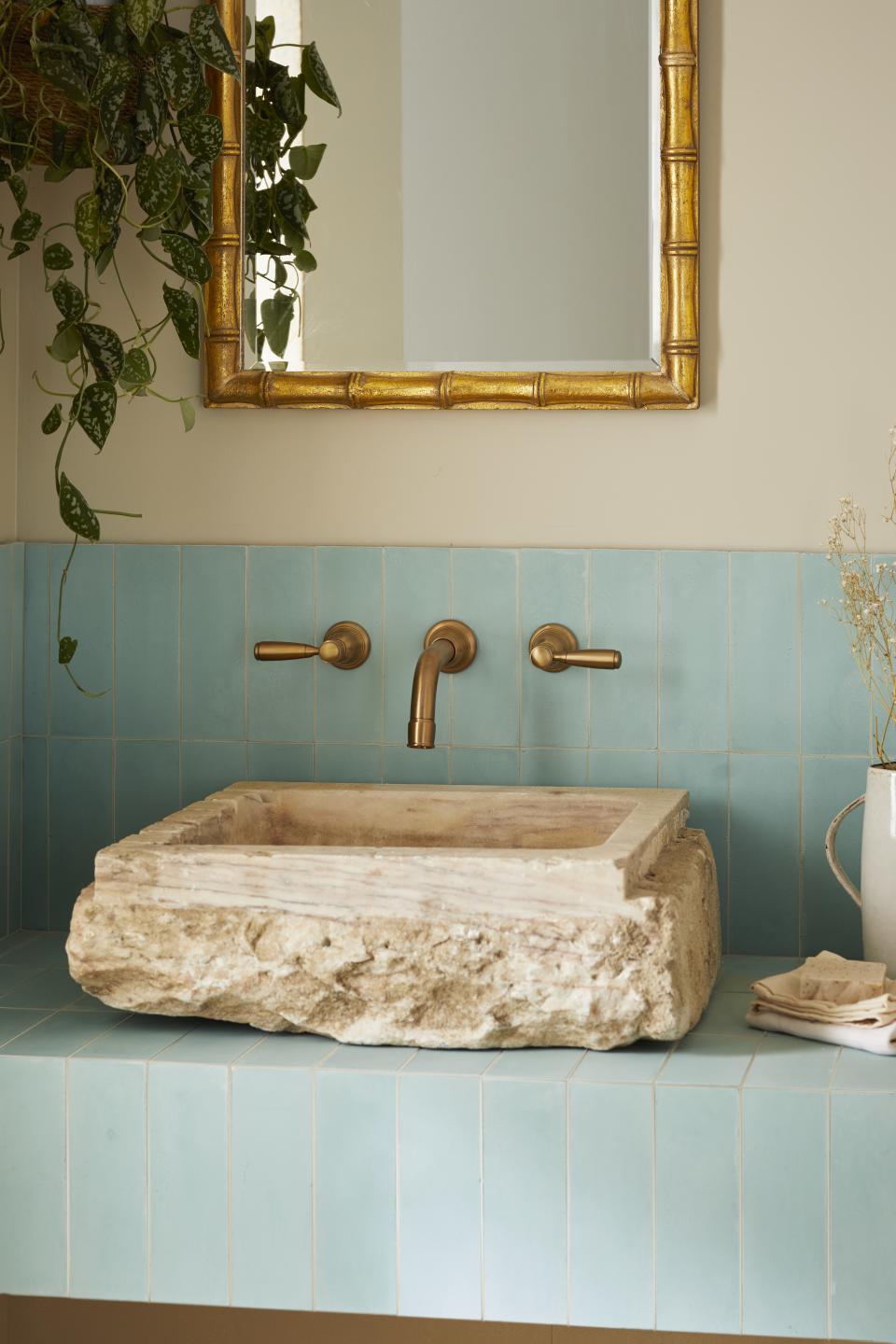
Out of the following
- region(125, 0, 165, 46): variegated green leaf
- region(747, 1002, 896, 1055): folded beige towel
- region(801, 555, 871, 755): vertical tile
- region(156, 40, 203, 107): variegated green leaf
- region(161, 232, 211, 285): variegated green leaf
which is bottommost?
region(747, 1002, 896, 1055): folded beige towel

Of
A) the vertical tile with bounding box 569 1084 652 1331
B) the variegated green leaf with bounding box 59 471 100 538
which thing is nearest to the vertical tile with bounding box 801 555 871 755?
the vertical tile with bounding box 569 1084 652 1331

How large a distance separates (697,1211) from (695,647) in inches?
30.7

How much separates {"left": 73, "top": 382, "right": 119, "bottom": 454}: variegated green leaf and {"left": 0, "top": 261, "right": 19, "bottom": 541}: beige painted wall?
33 centimetres

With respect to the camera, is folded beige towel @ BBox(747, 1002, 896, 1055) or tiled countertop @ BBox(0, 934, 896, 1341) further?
folded beige towel @ BBox(747, 1002, 896, 1055)

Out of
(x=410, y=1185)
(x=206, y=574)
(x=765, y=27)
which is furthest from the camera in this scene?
(x=206, y=574)

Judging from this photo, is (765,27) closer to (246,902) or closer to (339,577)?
(339,577)

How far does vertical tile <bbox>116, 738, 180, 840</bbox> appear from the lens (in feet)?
7.06

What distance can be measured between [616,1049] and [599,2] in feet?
4.32

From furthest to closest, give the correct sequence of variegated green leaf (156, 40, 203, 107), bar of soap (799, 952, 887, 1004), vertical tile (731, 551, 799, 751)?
1. vertical tile (731, 551, 799, 751)
2. variegated green leaf (156, 40, 203, 107)
3. bar of soap (799, 952, 887, 1004)

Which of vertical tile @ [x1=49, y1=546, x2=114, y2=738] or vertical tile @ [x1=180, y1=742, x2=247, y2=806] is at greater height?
vertical tile @ [x1=49, y1=546, x2=114, y2=738]

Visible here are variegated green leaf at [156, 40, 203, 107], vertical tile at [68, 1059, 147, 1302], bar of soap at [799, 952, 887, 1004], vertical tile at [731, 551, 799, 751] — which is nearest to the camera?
vertical tile at [68, 1059, 147, 1302]

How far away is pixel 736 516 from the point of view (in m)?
2.03

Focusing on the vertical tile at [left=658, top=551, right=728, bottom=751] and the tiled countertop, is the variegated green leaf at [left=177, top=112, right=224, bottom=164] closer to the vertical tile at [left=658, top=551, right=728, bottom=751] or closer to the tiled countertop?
the vertical tile at [left=658, top=551, right=728, bottom=751]

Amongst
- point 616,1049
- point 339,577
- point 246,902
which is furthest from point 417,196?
point 616,1049
